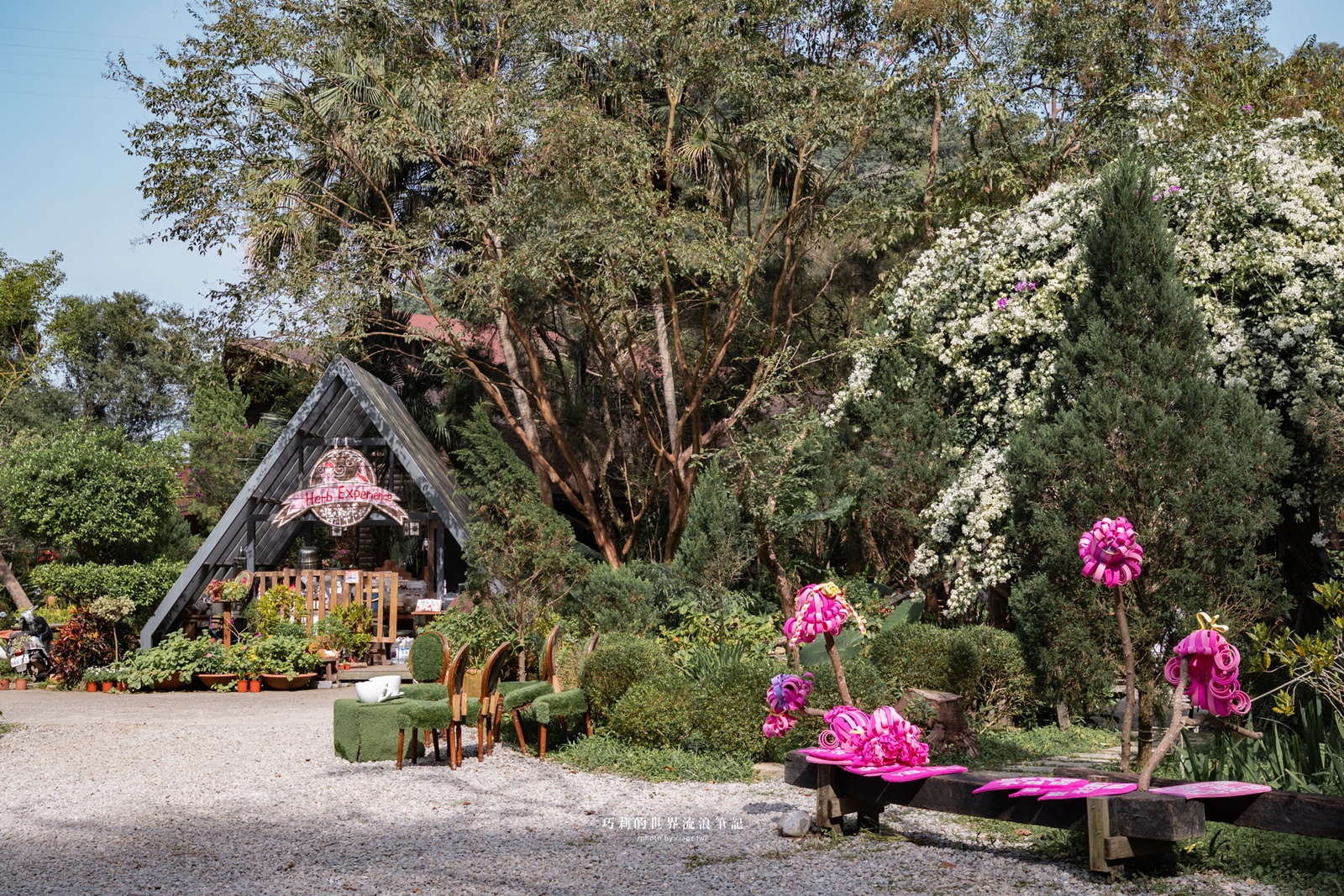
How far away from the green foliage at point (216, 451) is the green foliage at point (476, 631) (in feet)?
36.2

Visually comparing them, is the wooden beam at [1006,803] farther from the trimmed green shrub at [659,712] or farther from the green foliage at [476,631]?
the green foliage at [476,631]

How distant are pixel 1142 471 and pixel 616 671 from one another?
4046mm

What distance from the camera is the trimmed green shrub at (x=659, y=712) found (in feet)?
25.8

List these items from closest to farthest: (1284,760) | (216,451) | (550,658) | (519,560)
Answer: (1284,760) → (550,658) → (519,560) → (216,451)

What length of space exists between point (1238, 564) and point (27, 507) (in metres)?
16.0

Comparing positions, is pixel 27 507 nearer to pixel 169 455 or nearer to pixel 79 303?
pixel 169 455

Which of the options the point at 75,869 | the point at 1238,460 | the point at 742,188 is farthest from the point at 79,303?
the point at 1238,460

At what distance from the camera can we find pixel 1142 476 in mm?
6652

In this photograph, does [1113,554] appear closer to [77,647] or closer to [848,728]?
[848,728]

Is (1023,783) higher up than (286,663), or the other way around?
(1023,783)

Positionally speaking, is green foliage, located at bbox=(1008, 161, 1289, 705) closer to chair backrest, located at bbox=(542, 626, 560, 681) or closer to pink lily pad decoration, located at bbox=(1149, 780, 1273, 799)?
pink lily pad decoration, located at bbox=(1149, 780, 1273, 799)

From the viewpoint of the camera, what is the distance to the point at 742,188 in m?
18.0

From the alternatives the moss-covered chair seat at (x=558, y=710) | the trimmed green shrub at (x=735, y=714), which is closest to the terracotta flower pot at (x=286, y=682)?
the moss-covered chair seat at (x=558, y=710)

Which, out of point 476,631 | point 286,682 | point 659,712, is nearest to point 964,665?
point 659,712
